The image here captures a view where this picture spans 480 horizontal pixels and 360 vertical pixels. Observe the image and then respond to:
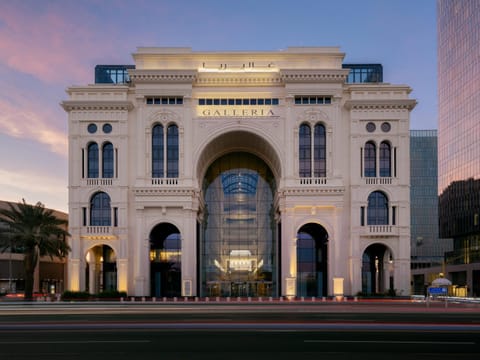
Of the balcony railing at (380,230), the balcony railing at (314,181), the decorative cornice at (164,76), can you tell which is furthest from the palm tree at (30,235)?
the balcony railing at (380,230)

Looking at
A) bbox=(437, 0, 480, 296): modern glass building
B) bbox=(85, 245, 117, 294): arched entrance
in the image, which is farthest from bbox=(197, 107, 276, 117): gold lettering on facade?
bbox=(437, 0, 480, 296): modern glass building

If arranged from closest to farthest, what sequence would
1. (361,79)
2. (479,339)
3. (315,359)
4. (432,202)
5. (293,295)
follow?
(315,359) < (479,339) < (293,295) < (361,79) < (432,202)

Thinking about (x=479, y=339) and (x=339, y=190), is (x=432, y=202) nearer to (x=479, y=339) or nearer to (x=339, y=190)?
(x=339, y=190)

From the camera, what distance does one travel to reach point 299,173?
71000 millimetres

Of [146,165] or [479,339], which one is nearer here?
[479,339]

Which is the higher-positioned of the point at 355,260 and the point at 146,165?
the point at 146,165

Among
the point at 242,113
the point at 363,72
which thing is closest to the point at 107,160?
the point at 242,113

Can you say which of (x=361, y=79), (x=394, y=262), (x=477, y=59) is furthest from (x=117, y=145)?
(x=477, y=59)

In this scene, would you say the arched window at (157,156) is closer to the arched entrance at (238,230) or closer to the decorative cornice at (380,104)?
the arched entrance at (238,230)

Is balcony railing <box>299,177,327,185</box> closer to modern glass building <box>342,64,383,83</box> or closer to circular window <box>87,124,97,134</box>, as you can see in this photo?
circular window <box>87,124,97,134</box>

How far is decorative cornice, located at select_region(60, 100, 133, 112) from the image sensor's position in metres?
71.0

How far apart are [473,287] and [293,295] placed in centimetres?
4562

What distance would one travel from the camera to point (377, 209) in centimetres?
7094

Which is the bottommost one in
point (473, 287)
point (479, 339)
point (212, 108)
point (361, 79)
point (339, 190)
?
point (473, 287)
